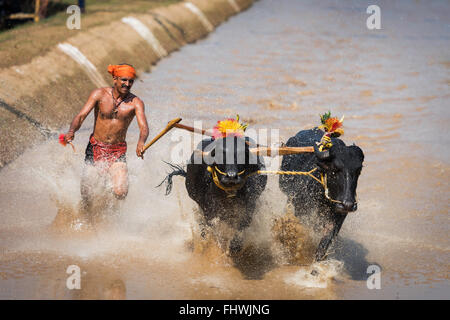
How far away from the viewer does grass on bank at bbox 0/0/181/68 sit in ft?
44.3

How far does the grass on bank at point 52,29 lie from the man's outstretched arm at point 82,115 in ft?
17.9

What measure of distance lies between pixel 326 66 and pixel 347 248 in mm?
12497

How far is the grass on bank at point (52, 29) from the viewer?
44.3 ft

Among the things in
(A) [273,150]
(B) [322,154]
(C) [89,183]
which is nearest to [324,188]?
(B) [322,154]

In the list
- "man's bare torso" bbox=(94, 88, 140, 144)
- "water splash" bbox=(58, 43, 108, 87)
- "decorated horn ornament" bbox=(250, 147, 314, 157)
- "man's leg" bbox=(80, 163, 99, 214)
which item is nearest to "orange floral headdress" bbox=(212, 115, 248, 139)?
"decorated horn ornament" bbox=(250, 147, 314, 157)

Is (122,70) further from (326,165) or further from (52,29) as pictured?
(52,29)

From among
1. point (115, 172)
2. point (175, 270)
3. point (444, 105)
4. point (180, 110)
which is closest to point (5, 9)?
point (180, 110)

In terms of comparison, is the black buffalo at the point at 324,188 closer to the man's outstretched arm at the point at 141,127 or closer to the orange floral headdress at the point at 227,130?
the orange floral headdress at the point at 227,130

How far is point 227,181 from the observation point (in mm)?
6348

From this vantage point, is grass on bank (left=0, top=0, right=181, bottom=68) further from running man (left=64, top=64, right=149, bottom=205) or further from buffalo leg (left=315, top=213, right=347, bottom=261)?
buffalo leg (left=315, top=213, right=347, bottom=261)

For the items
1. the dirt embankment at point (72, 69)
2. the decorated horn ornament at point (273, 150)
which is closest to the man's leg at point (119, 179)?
the decorated horn ornament at point (273, 150)
